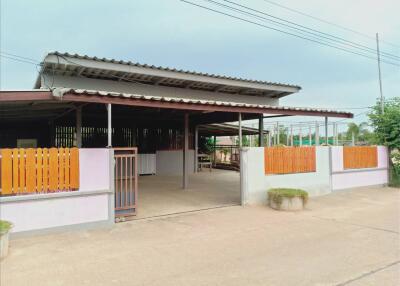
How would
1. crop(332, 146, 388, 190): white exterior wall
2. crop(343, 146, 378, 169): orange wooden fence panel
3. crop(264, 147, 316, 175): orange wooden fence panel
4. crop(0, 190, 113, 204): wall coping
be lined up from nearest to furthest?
crop(0, 190, 113, 204): wall coping → crop(264, 147, 316, 175): orange wooden fence panel → crop(332, 146, 388, 190): white exterior wall → crop(343, 146, 378, 169): orange wooden fence panel

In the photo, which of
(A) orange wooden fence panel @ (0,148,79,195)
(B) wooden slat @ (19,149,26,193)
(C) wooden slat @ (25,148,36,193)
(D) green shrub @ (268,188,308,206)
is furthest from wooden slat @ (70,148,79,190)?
(D) green shrub @ (268,188,308,206)

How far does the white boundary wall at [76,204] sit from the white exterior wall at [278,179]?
12.4 ft

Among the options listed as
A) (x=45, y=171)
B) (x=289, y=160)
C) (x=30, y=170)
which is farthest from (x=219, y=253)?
(x=289, y=160)

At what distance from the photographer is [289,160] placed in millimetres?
9508

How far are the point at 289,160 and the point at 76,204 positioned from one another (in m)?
6.07

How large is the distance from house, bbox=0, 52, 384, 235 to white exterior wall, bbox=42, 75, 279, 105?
0.12 feet

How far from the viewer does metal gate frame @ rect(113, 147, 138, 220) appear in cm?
679

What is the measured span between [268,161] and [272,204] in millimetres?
1272

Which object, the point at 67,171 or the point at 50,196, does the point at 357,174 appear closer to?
the point at 67,171

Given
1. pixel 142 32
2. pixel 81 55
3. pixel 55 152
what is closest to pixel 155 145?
pixel 142 32

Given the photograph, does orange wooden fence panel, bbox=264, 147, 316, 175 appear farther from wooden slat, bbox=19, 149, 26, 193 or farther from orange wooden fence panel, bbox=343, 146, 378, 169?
wooden slat, bbox=19, 149, 26, 193

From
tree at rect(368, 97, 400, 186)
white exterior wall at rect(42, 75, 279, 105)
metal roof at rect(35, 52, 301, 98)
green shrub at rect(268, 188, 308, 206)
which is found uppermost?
metal roof at rect(35, 52, 301, 98)

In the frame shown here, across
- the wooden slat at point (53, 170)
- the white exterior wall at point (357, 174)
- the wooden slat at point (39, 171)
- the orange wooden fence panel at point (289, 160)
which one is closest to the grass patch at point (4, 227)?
the wooden slat at point (39, 171)

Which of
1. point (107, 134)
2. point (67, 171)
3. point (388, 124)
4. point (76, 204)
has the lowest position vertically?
point (76, 204)
